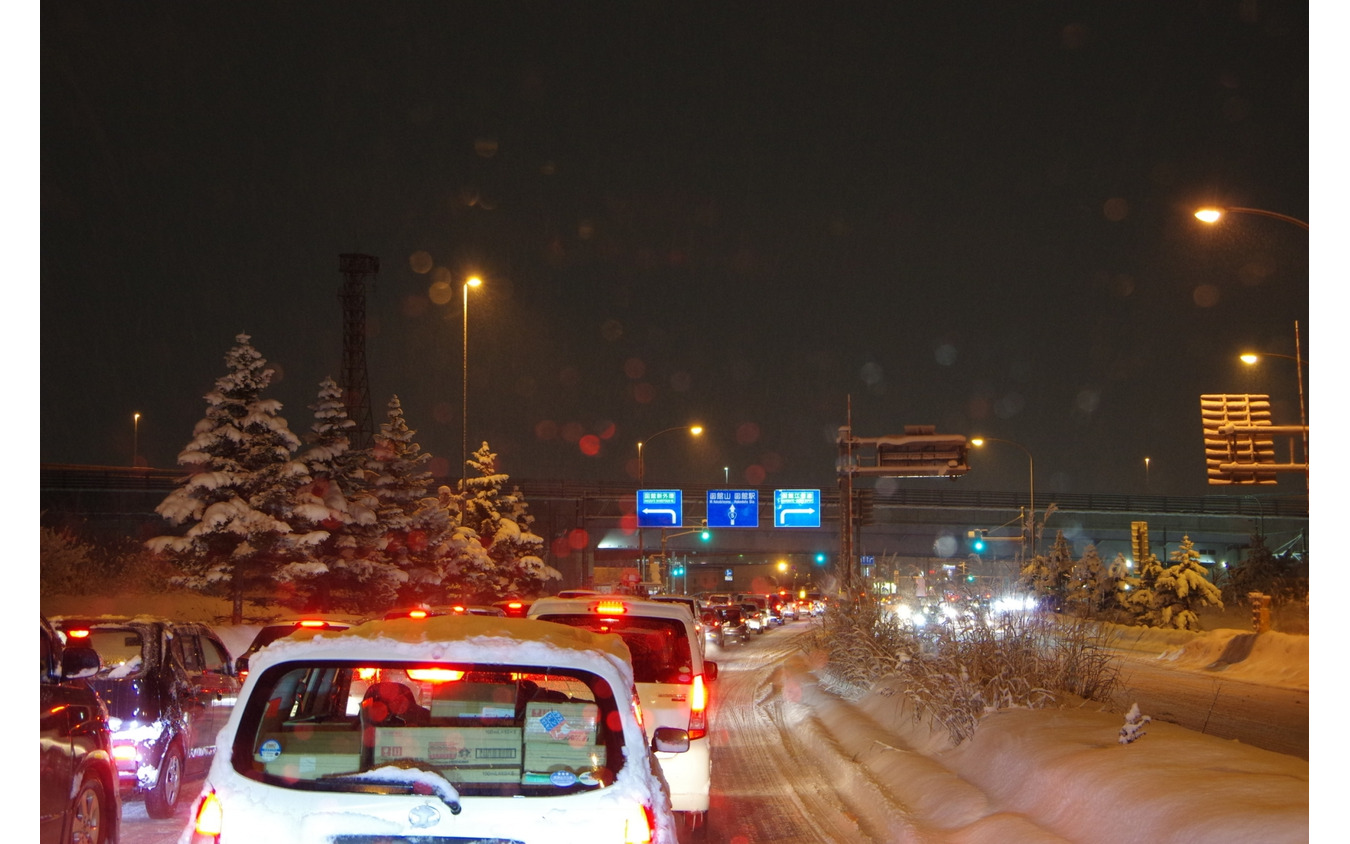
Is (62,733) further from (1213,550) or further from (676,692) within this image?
(1213,550)

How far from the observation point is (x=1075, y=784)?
30.9ft

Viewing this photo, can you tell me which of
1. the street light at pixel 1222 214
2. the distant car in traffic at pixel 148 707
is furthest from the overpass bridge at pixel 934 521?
the distant car in traffic at pixel 148 707

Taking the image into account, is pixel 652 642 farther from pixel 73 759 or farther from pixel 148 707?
pixel 73 759

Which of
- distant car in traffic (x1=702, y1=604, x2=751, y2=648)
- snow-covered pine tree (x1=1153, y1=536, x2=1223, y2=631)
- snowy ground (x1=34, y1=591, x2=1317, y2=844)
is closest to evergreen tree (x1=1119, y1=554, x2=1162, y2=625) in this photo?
snow-covered pine tree (x1=1153, y1=536, x2=1223, y2=631)

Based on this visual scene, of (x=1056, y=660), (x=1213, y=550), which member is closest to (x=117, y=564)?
(x=1056, y=660)

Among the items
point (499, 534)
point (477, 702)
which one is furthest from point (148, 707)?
point (499, 534)

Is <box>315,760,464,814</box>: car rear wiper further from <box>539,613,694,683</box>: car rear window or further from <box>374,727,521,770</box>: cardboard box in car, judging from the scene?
<box>539,613,694,683</box>: car rear window

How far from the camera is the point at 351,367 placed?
7362 cm

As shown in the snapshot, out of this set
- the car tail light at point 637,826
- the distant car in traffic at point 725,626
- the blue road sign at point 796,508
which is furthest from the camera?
the blue road sign at point 796,508

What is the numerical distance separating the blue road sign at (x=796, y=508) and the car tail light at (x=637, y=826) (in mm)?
43794

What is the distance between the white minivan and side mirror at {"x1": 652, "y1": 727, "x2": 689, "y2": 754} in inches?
152

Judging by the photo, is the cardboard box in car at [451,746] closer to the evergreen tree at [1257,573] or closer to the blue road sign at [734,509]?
the blue road sign at [734,509]

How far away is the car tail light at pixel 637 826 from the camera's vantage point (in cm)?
498

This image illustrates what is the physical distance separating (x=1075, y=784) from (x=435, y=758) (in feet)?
19.4
